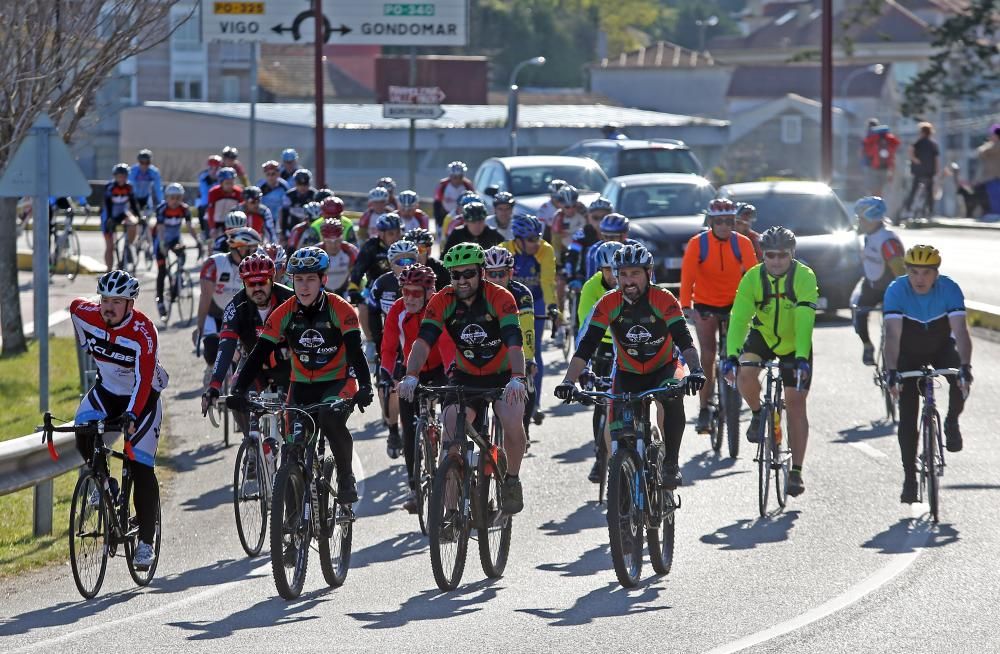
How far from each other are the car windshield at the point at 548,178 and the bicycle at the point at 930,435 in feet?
56.2

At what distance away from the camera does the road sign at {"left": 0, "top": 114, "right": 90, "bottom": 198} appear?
1324 cm

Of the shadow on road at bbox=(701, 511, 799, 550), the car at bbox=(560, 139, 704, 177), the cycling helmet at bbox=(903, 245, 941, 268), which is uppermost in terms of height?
the car at bbox=(560, 139, 704, 177)

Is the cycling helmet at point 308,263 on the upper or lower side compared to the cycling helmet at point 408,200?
lower

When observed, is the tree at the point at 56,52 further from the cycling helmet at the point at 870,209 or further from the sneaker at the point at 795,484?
the sneaker at the point at 795,484

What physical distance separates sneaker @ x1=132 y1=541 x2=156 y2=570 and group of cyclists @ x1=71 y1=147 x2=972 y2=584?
0.01 meters

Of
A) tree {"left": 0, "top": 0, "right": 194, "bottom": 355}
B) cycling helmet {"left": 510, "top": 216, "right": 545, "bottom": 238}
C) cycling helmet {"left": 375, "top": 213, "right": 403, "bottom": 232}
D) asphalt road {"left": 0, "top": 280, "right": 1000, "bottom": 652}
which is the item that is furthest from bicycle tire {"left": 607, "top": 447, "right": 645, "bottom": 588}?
tree {"left": 0, "top": 0, "right": 194, "bottom": 355}

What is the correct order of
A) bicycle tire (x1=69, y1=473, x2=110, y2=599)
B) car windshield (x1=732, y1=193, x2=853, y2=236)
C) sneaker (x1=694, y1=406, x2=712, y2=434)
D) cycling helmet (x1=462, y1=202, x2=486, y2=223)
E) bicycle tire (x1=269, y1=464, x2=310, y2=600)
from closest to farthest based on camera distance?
bicycle tire (x1=269, y1=464, x2=310, y2=600) → bicycle tire (x1=69, y1=473, x2=110, y2=599) → sneaker (x1=694, y1=406, x2=712, y2=434) → cycling helmet (x1=462, y1=202, x2=486, y2=223) → car windshield (x1=732, y1=193, x2=853, y2=236)

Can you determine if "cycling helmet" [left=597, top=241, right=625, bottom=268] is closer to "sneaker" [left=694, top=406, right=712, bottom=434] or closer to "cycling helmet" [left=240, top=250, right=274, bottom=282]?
"sneaker" [left=694, top=406, right=712, bottom=434]

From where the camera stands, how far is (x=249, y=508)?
11.6m

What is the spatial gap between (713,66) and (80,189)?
305ft

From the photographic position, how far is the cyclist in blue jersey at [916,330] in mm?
12352

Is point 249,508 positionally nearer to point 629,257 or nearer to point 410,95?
point 629,257

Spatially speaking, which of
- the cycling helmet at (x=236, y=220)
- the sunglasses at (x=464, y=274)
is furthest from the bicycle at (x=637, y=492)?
the cycling helmet at (x=236, y=220)

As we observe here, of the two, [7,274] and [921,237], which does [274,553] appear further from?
[921,237]
